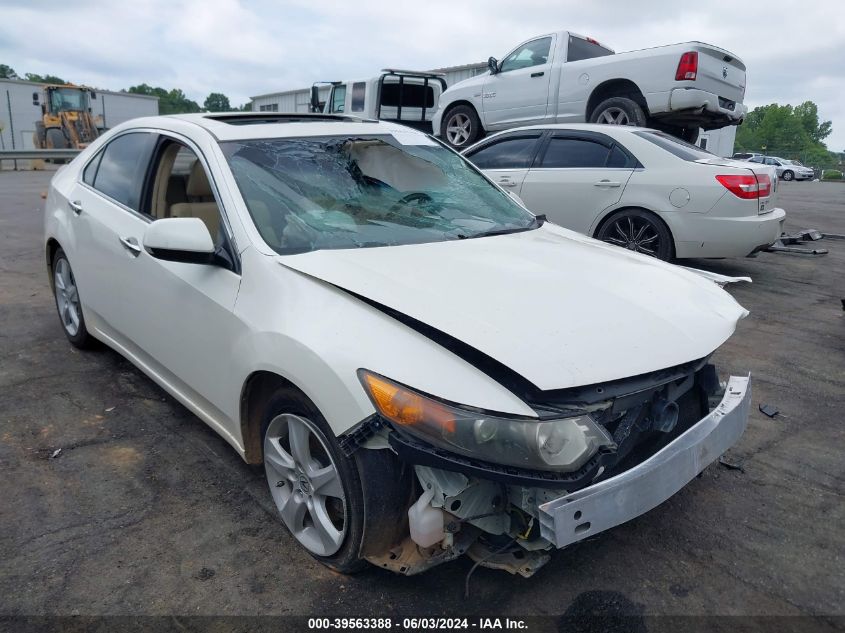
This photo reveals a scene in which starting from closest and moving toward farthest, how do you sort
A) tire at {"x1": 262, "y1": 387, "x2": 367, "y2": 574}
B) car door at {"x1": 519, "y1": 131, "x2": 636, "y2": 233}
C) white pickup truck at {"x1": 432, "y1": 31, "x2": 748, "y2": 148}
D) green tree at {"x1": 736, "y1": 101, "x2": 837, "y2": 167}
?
tire at {"x1": 262, "y1": 387, "x2": 367, "y2": 574} < car door at {"x1": 519, "y1": 131, "x2": 636, "y2": 233} < white pickup truck at {"x1": 432, "y1": 31, "x2": 748, "y2": 148} < green tree at {"x1": 736, "y1": 101, "x2": 837, "y2": 167}

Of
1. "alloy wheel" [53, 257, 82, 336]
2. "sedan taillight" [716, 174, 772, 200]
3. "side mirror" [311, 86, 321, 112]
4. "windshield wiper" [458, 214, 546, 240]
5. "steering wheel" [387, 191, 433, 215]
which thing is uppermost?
"side mirror" [311, 86, 321, 112]

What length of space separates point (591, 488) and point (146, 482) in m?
2.08

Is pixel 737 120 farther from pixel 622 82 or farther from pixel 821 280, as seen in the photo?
pixel 821 280

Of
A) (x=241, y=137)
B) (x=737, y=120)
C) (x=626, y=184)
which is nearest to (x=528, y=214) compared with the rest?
(x=241, y=137)

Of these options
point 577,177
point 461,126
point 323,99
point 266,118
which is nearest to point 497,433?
point 266,118

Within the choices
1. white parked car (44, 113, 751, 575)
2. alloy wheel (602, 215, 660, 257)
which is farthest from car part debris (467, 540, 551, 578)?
alloy wheel (602, 215, 660, 257)

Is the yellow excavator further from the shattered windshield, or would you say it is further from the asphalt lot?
the shattered windshield

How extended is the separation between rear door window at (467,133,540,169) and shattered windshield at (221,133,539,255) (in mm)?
3902

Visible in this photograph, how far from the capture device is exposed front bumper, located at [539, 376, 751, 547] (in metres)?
1.92

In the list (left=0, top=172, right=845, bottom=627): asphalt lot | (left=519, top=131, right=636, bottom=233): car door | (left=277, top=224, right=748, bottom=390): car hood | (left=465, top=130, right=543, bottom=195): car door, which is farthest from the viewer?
(left=465, top=130, right=543, bottom=195): car door

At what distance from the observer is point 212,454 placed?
3.29 metres

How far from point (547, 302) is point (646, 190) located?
477 centimetres

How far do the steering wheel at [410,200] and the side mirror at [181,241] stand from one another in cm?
85

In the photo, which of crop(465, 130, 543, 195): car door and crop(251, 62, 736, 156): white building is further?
crop(251, 62, 736, 156): white building
